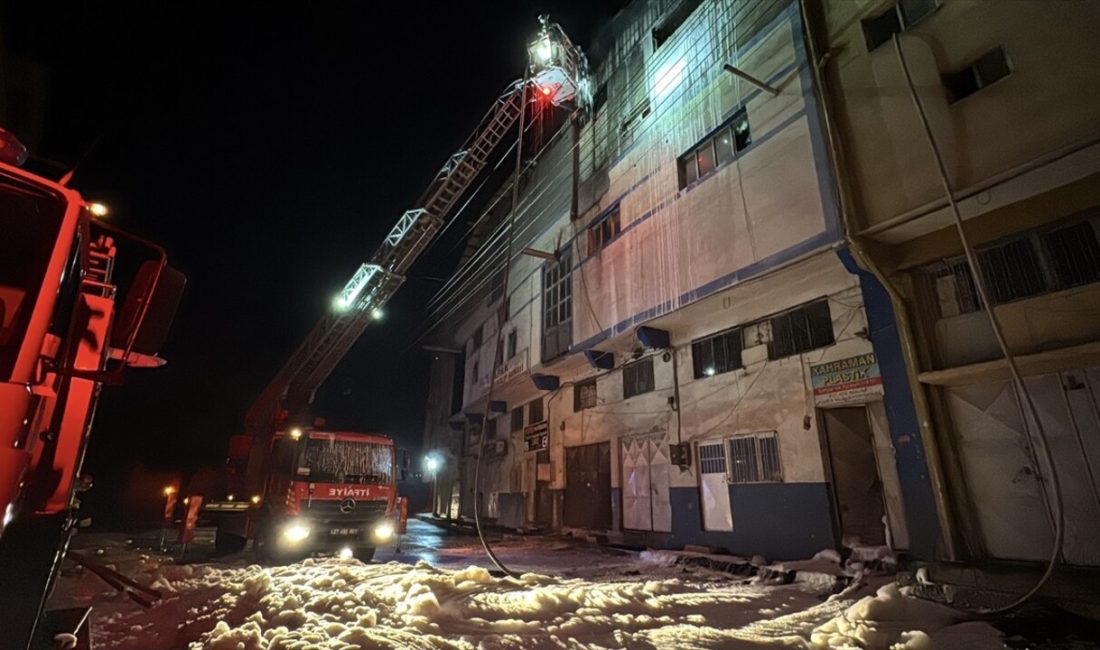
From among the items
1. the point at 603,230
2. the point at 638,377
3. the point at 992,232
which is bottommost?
the point at 638,377

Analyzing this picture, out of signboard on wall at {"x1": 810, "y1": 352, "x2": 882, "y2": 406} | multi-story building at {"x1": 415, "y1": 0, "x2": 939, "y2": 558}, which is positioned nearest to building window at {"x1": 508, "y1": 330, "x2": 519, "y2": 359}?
multi-story building at {"x1": 415, "y1": 0, "x2": 939, "y2": 558}

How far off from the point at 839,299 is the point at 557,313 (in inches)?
357

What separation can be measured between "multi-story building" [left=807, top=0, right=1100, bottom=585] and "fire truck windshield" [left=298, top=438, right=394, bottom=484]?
1078cm

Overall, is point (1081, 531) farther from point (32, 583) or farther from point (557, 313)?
point (557, 313)

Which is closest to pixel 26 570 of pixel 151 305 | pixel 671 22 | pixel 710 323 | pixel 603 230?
pixel 151 305

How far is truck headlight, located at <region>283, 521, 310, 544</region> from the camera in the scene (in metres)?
9.71

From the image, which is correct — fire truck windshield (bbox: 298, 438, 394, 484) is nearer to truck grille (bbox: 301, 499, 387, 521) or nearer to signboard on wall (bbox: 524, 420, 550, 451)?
truck grille (bbox: 301, 499, 387, 521)

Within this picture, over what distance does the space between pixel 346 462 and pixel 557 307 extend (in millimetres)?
8638

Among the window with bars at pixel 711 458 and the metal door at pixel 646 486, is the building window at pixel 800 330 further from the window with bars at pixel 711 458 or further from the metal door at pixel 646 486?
the metal door at pixel 646 486

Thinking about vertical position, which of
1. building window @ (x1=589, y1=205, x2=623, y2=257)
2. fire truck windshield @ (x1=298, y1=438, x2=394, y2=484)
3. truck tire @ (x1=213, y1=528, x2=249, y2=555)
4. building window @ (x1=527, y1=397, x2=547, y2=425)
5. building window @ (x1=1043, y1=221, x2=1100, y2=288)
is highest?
building window @ (x1=589, y1=205, x2=623, y2=257)

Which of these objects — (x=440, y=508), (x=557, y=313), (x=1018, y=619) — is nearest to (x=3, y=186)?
(x=1018, y=619)

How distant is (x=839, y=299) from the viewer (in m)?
9.57

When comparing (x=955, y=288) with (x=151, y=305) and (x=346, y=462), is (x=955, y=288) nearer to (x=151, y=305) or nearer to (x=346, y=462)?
(x=151, y=305)

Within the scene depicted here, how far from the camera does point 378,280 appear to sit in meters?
13.1
